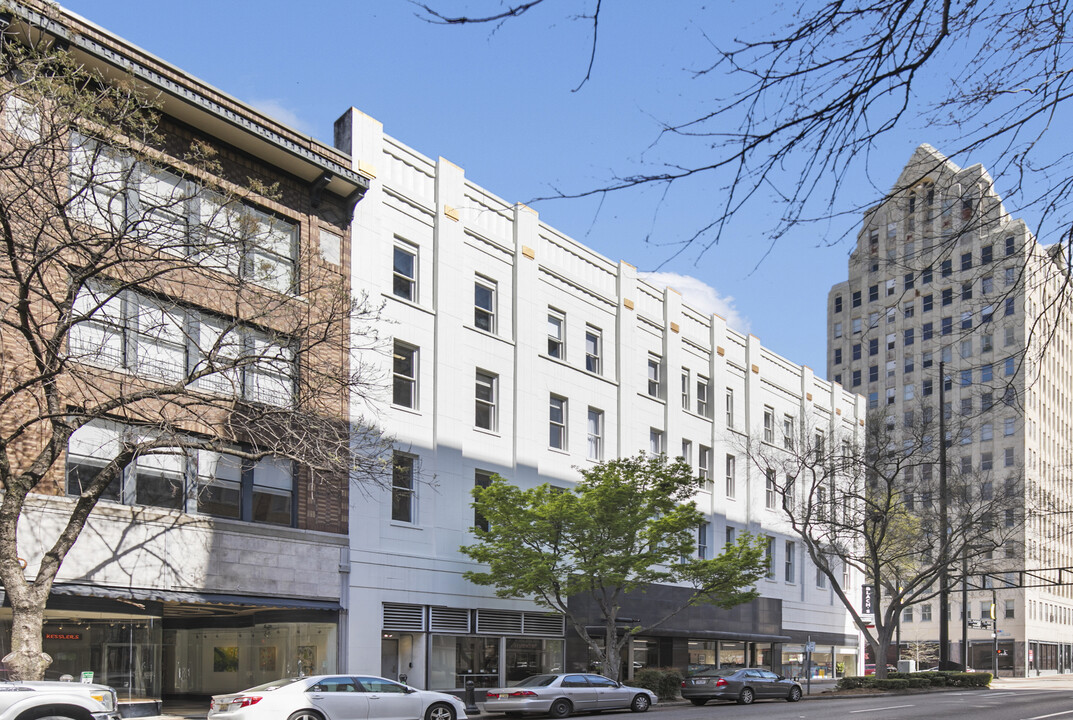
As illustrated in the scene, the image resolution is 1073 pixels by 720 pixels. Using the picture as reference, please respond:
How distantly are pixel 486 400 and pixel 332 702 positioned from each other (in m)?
14.8

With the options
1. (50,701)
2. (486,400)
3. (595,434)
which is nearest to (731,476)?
(595,434)

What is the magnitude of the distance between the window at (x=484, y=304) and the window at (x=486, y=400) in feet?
4.99

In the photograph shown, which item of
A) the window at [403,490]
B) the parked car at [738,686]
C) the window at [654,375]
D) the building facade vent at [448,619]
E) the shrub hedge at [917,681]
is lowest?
the shrub hedge at [917,681]

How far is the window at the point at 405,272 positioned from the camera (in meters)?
30.2

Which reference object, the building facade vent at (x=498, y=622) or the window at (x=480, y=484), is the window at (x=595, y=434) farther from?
the building facade vent at (x=498, y=622)

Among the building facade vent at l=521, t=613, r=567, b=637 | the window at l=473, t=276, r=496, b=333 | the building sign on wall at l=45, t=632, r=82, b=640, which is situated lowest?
the building facade vent at l=521, t=613, r=567, b=637

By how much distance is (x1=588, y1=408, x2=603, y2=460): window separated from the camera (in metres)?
37.4

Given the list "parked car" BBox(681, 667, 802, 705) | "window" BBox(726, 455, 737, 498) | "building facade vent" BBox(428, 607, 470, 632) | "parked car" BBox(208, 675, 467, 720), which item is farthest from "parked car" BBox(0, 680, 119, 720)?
"window" BBox(726, 455, 737, 498)

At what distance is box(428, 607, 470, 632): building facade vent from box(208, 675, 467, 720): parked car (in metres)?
7.92

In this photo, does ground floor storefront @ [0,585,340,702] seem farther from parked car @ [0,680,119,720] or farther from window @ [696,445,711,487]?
window @ [696,445,711,487]

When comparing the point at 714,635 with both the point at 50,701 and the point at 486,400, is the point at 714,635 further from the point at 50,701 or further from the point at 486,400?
the point at 50,701

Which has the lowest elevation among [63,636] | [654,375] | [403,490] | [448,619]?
[448,619]

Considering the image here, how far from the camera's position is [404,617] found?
94.0ft

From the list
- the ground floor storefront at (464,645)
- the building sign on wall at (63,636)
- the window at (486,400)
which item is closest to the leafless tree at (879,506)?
the ground floor storefront at (464,645)
